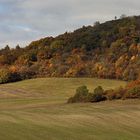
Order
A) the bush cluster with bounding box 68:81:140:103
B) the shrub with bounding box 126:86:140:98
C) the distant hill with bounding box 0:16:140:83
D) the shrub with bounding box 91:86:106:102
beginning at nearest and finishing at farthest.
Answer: the shrub with bounding box 91:86:106:102
the bush cluster with bounding box 68:81:140:103
the shrub with bounding box 126:86:140:98
the distant hill with bounding box 0:16:140:83

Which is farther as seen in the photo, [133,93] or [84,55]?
[84,55]

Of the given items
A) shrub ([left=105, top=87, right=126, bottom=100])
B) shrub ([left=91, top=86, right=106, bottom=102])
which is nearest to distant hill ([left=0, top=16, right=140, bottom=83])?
shrub ([left=105, top=87, right=126, bottom=100])

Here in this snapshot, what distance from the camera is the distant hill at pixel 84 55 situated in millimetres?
123812

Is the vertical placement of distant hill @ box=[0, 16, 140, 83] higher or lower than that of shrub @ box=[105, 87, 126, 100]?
higher

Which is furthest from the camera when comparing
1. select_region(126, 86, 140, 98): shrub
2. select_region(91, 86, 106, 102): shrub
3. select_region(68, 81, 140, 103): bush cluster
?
select_region(126, 86, 140, 98): shrub

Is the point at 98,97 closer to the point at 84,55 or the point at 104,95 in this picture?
the point at 104,95

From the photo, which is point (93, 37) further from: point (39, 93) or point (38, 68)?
point (39, 93)

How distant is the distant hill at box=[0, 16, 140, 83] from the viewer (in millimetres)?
123812

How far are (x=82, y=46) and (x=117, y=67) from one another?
2993 cm

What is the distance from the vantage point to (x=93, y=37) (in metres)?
160

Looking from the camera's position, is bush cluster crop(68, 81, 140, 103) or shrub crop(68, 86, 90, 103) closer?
shrub crop(68, 86, 90, 103)

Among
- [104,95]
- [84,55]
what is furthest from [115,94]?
[84,55]

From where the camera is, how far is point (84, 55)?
474ft

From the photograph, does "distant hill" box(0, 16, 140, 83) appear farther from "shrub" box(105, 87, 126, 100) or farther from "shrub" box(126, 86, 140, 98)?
"shrub" box(126, 86, 140, 98)
